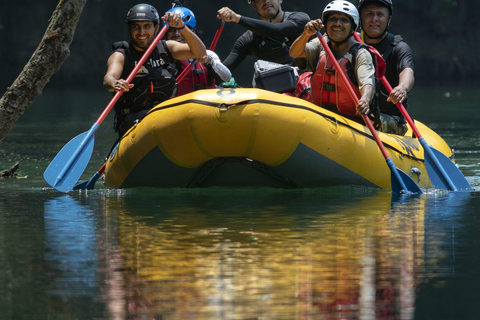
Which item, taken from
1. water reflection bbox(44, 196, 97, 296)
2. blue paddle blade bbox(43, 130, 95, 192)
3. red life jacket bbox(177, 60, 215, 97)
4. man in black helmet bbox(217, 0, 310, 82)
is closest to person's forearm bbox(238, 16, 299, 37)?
man in black helmet bbox(217, 0, 310, 82)

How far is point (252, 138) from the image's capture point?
20.2ft

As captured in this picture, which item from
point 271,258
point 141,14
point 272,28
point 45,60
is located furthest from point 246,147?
point 271,258

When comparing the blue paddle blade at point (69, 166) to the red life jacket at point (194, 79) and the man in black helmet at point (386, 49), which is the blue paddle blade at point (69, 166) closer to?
the red life jacket at point (194, 79)

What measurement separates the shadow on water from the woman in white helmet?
691 mm

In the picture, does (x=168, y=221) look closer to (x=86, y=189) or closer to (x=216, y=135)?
(x=216, y=135)

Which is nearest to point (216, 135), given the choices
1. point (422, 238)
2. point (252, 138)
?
point (252, 138)

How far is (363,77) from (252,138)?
3.32ft

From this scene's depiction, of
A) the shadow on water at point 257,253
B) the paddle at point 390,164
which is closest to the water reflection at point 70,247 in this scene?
the shadow on water at point 257,253

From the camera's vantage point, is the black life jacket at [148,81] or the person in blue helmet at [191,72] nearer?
the black life jacket at [148,81]

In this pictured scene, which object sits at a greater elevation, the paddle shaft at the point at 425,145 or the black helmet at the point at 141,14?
the black helmet at the point at 141,14

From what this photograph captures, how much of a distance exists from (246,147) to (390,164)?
102 centimetres

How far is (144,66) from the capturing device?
7.09 m

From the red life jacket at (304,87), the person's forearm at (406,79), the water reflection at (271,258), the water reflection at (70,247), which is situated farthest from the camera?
the red life jacket at (304,87)

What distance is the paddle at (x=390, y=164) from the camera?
656 centimetres
